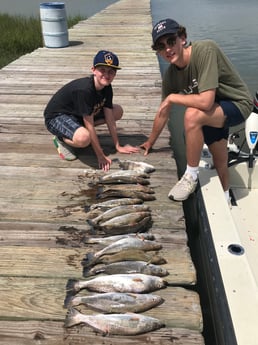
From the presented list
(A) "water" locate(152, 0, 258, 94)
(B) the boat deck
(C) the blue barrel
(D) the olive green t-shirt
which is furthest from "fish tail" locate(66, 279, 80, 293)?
(A) "water" locate(152, 0, 258, 94)

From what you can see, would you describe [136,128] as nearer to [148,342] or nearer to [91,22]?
[148,342]

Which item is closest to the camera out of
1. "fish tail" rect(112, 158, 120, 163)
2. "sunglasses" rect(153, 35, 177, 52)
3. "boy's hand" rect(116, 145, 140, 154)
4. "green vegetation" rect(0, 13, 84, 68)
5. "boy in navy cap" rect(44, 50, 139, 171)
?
"sunglasses" rect(153, 35, 177, 52)

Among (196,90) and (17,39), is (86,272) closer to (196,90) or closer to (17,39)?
(196,90)

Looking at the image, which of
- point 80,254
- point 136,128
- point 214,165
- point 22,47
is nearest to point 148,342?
point 80,254

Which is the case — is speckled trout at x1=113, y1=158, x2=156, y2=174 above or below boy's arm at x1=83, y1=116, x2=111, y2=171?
below

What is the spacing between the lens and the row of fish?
2350 millimetres

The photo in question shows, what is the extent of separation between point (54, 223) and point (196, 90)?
180 centimetres

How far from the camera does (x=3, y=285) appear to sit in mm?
2668

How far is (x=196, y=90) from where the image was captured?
12.0 ft

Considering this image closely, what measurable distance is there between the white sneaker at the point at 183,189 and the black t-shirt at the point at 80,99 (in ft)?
3.84

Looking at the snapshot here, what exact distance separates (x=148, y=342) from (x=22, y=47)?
13.0m

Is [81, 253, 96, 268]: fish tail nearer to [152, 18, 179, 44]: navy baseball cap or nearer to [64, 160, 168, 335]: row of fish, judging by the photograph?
[64, 160, 168, 335]: row of fish

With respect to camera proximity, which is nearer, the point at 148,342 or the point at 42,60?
the point at 148,342

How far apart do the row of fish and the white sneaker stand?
21 centimetres
